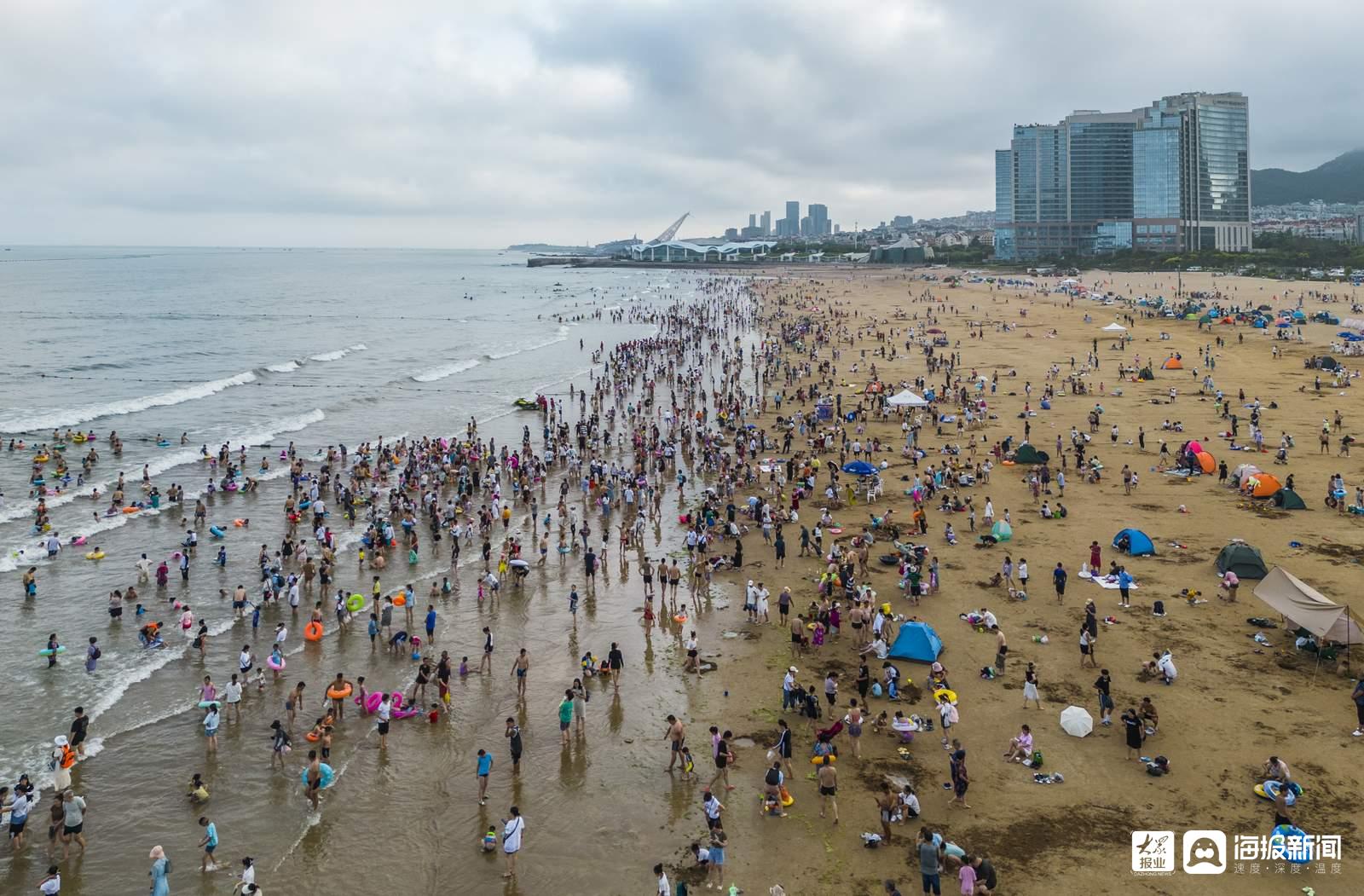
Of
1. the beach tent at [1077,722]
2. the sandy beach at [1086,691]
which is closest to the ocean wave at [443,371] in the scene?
the sandy beach at [1086,691]

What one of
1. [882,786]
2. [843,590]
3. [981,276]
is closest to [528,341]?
[843,590]

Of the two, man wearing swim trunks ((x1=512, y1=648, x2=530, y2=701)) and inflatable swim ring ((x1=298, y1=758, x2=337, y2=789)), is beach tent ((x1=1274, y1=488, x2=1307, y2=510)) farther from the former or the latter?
inflatable swim ring ((x1=298, y1=758, x2=337, y2=789))

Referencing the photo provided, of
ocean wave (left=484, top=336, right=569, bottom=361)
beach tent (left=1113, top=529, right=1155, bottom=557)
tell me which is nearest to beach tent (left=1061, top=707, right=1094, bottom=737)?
beach tent (left=1113, top=529, right=1155, bottom=557)

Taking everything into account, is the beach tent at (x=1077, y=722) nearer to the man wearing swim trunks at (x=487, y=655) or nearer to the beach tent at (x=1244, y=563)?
the beach tent at (x=1244, y=563)

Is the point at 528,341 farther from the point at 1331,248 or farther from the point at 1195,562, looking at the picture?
the point at 1331,248

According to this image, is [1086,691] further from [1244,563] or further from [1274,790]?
[1244,563]
